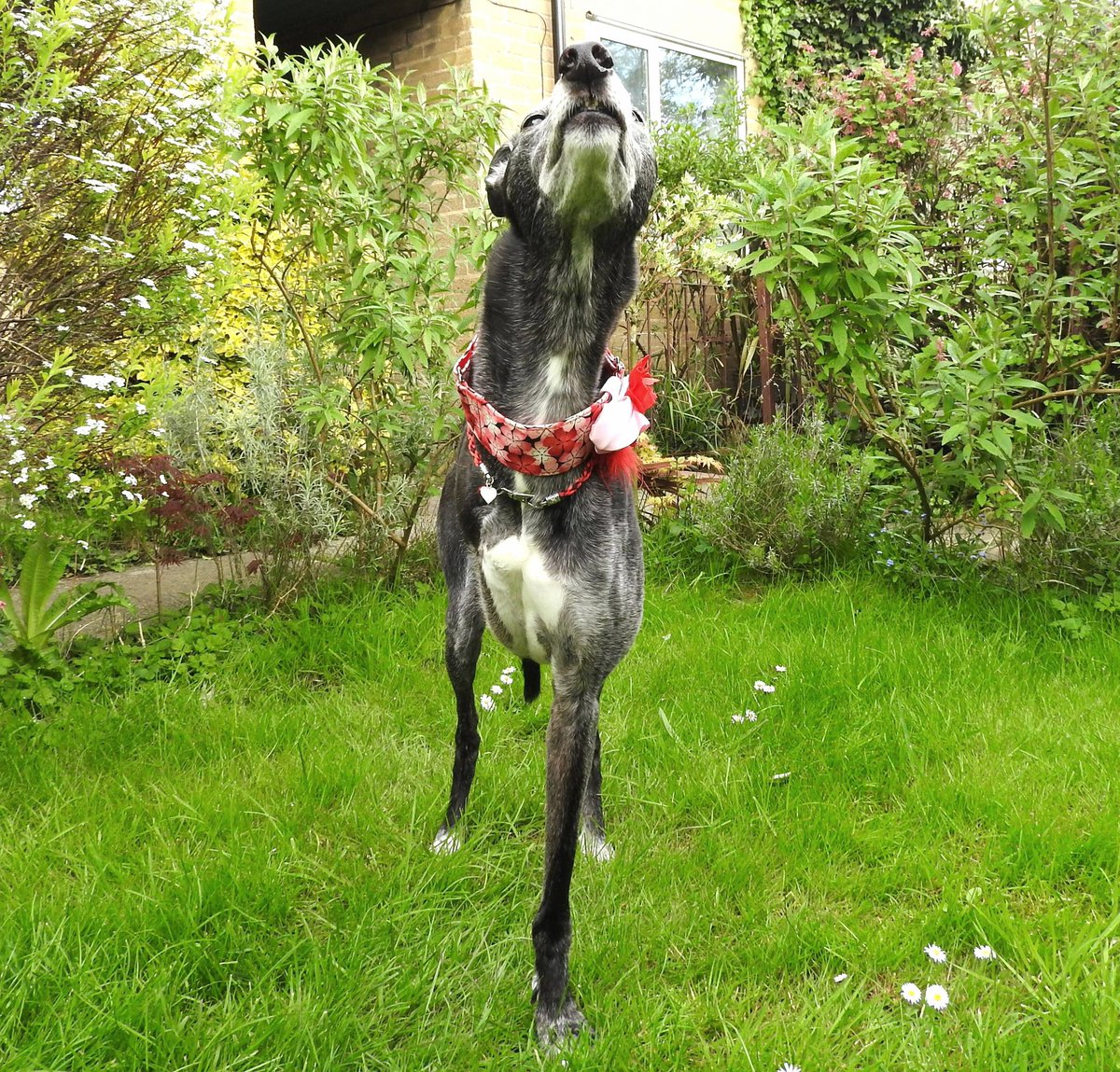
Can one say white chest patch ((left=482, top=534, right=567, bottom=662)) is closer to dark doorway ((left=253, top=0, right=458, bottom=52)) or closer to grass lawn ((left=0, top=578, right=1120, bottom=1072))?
grass lawn ((left=0, top=578, right=1120, bottom=1072))

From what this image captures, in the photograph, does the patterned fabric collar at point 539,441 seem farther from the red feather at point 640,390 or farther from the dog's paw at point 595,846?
the dog's paw at point 595,846

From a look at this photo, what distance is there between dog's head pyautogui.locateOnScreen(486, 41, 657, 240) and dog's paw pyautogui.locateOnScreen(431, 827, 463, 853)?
1.62 meters

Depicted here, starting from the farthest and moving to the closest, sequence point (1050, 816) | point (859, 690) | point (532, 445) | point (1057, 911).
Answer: point (859, 690) < point (1050, 816) < point (1057, 911) < point (532, 445)

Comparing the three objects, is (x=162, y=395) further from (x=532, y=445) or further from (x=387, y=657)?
(x=532, y=445)

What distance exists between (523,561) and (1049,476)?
2.84m

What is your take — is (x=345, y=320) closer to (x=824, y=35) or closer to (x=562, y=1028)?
(x=562, y=1028)

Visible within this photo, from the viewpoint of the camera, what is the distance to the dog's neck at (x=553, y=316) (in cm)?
216

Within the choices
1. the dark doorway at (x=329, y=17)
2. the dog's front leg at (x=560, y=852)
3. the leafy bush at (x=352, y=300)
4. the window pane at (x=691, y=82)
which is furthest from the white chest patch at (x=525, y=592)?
the window pane at (x=691, y=82)

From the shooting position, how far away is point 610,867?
2553 millimetres

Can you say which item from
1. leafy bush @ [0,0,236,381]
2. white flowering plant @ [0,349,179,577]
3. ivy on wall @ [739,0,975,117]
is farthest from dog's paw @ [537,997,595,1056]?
ivy on wall @ [739,0,975,117]

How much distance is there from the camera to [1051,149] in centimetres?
400

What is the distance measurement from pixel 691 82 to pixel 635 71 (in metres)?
0.91

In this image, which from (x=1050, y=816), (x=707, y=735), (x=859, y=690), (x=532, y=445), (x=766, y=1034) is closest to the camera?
(x=766, y=1034)

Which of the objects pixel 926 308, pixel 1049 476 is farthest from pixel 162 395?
pixel 1049 476
